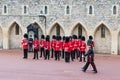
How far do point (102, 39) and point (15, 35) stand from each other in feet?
21.7

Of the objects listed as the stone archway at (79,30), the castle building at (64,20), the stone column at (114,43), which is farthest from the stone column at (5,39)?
the stone column at (114,43)

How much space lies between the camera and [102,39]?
24.7m

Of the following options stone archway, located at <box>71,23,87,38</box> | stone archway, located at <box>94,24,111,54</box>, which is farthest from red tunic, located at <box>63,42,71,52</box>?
stone archway, located at <box>71,23,87,38</box>

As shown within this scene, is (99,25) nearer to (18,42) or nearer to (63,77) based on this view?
(18,42)

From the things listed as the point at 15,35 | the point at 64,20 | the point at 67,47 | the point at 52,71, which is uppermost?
the point at 64,20

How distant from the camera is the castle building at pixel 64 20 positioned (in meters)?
24.1

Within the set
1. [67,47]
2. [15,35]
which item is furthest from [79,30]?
[67,47]

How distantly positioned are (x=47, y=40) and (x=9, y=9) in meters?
7.50

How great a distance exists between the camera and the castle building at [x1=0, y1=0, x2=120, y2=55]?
24.1 meters

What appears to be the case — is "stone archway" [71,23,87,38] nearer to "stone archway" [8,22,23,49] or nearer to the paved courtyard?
"stone archway" [8,22,23,49]

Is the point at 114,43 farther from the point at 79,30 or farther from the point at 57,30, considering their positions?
the point at 57,30

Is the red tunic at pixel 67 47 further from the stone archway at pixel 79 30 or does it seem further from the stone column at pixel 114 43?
the stone archway at pixel 79 30

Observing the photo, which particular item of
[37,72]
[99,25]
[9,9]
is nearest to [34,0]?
[9,9]

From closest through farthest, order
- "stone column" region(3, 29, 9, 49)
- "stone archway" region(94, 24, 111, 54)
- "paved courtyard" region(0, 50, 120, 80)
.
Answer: "paved courtyard" region(0, 50, 120, 80), "stone archway" region(94, 24, 111, 54), "stone column" region(3, 29, 9, 49)
